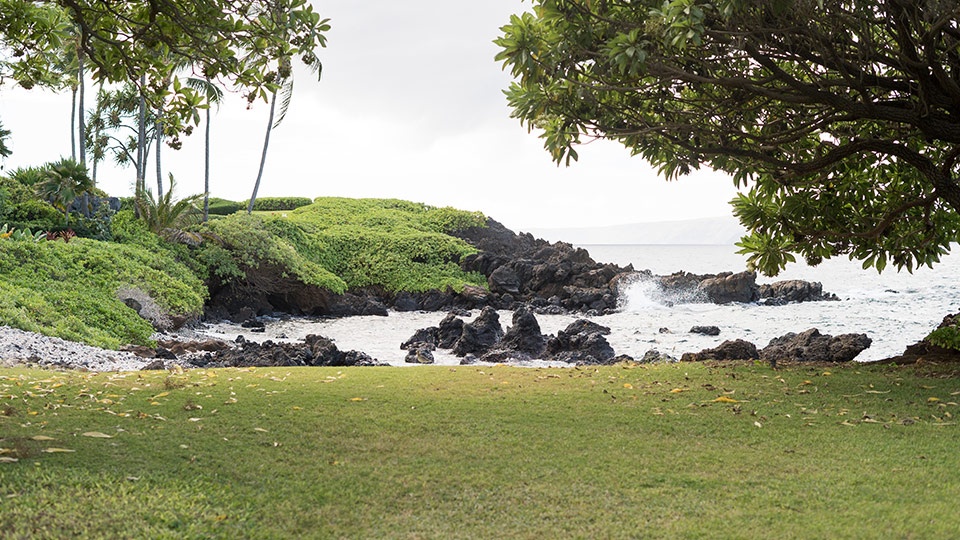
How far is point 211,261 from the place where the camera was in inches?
870

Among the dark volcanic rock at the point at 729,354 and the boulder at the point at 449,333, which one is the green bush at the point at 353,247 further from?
the dark volcanic rock at the point at 729,354

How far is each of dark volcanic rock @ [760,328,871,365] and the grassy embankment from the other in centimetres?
1135

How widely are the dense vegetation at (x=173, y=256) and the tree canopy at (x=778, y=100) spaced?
992 cm

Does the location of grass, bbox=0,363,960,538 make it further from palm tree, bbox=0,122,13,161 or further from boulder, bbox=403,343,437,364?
palm tree, bbox=0,122,13,161

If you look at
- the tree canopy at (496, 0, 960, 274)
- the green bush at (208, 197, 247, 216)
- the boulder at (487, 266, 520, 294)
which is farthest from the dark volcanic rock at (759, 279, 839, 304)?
the green bush at (208, 197, 247, 216)

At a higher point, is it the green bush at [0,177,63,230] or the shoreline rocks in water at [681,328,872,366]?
the green bush at [0,177,63,230]

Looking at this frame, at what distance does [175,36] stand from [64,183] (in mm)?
14877

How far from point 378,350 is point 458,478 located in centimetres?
1234

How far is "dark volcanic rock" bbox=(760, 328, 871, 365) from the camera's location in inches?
449

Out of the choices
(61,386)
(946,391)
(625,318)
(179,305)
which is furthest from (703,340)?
(61,386)

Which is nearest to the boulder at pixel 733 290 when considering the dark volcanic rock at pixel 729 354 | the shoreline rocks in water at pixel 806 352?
the shoreline rocks in water at pixel 806 352

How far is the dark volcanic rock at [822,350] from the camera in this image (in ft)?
37.4

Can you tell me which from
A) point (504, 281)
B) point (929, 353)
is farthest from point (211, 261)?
point (929, 353)

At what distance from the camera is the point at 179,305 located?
1789 cm
